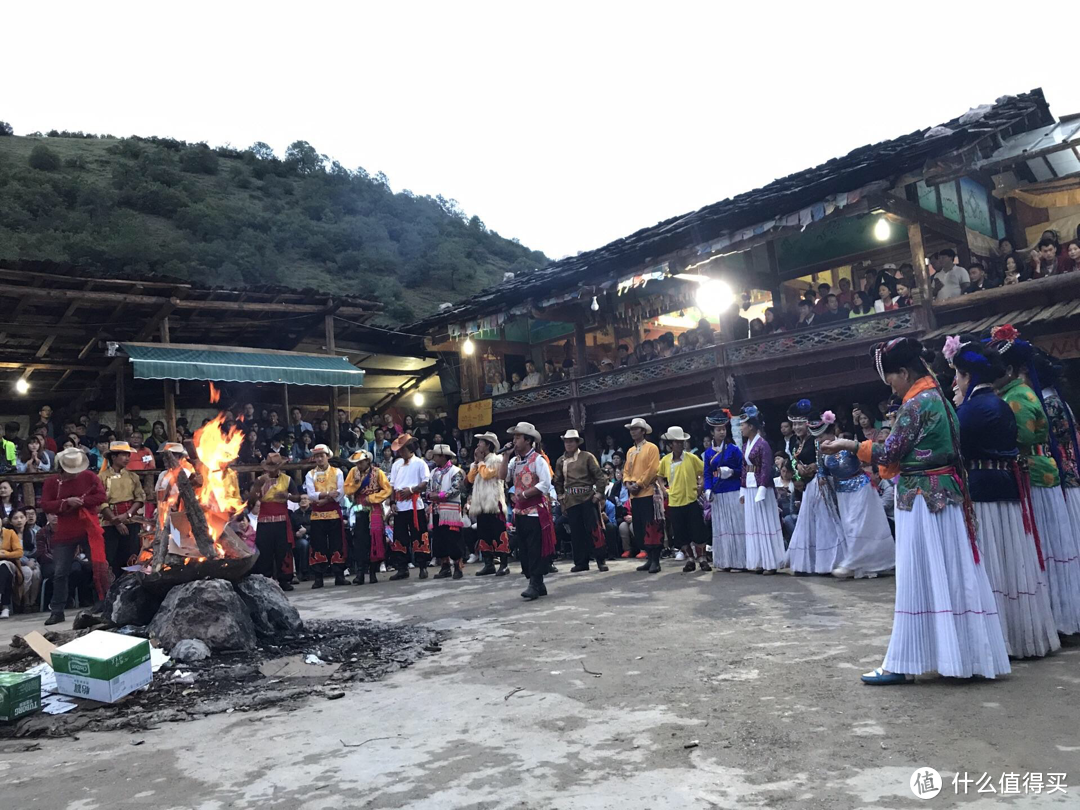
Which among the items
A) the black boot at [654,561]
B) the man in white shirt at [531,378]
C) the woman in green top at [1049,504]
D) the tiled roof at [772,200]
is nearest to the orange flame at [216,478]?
the black boot at [654,561]

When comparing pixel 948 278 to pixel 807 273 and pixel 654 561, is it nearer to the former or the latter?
pixel 807 273

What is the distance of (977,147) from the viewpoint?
13.4 m

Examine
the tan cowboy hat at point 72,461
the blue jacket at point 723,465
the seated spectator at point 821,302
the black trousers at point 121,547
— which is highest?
the seated spectator at point 821,302

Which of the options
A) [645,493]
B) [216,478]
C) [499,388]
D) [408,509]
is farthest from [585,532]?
[499,388]

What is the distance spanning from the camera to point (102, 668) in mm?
4730

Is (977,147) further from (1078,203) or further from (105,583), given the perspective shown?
(105,583)

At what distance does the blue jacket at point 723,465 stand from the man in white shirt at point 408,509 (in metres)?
4.16

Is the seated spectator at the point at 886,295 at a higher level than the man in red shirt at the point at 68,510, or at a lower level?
higher

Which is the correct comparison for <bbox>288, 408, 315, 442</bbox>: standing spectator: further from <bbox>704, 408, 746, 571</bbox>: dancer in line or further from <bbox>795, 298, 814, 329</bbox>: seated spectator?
<bbox>795, 298, 814, 329</bbox>: seated spectator

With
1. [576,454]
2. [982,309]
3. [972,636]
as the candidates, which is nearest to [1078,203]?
[982,309]

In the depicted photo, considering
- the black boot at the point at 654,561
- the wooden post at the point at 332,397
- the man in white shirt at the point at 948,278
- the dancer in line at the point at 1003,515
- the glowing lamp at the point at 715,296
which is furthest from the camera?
the wooden post at the point at 332,397

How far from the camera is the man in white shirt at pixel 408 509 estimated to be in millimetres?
11406

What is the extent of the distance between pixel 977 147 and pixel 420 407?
605 inches

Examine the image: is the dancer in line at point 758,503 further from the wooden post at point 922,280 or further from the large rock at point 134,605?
the large rock at point 134,605
